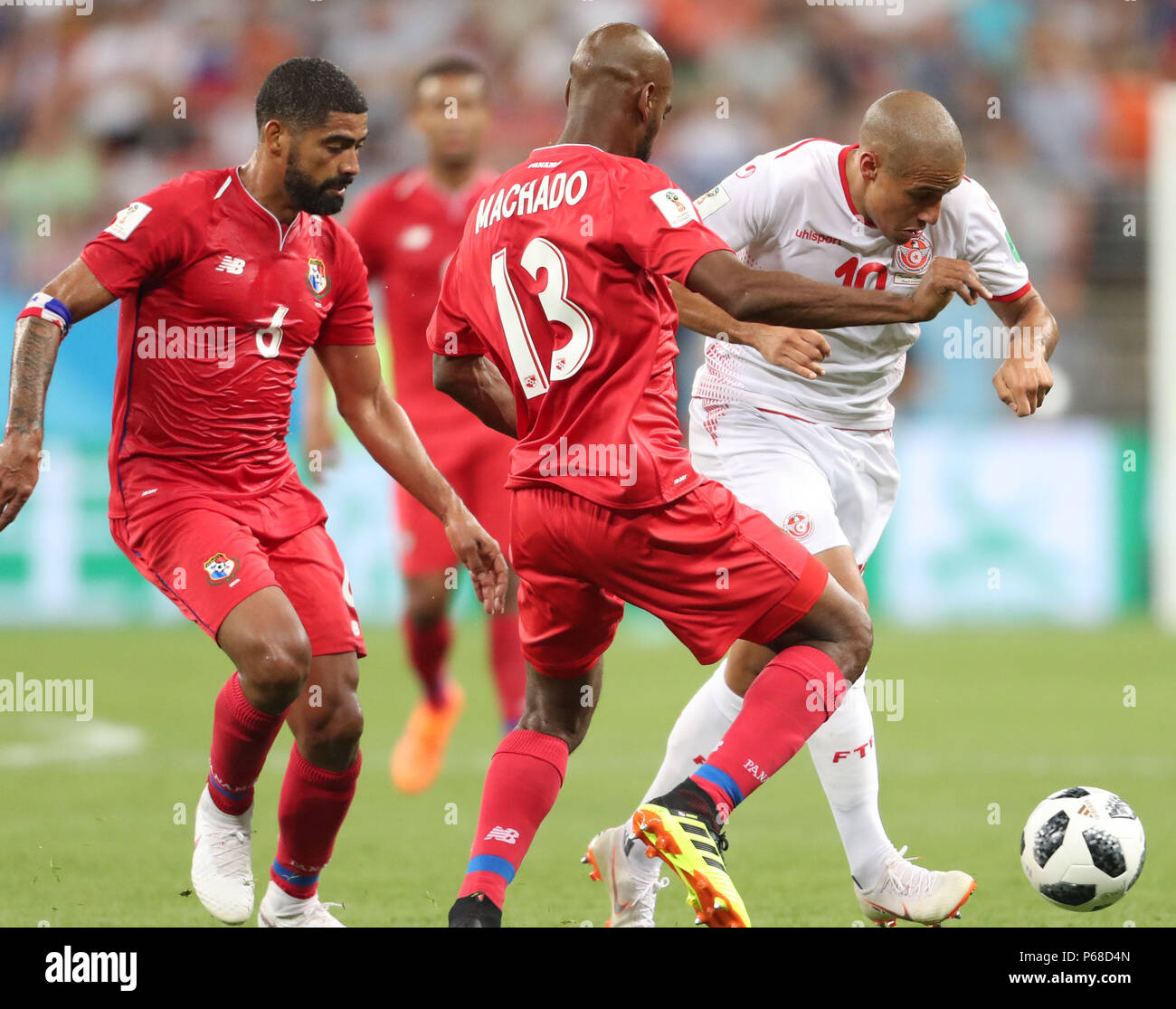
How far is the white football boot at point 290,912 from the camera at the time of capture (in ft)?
15.4

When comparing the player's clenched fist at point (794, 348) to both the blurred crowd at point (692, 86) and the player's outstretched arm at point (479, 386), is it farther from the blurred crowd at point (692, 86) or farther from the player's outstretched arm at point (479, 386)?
the blurred crowd at point (692, 86)

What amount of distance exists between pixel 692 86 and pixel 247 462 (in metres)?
11.9

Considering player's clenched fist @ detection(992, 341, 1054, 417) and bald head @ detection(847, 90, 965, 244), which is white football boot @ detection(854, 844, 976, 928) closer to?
player's clenched fist @ detection(992, 341, 1054, 417)

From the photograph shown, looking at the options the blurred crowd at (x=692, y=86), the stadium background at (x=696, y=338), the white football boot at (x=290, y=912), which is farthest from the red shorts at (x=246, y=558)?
the blurred crowd at (x=692, y=86)

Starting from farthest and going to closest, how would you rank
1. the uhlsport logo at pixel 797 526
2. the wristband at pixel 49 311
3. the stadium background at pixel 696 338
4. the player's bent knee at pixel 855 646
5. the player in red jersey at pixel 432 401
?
the stadium background at pixel 696 338, the player in red jersey at pixel 432 401, the uhlsport logo at pixel 797 526, the wristband at pixel 49 311, the player's bent knee at pixel 855 646

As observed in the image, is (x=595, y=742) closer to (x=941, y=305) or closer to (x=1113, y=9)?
(x=941, y=305)

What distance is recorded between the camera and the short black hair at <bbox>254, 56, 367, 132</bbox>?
183 inches

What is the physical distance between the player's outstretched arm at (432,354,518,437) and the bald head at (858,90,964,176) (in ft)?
3.99

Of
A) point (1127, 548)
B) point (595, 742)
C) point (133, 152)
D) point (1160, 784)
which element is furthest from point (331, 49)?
point (1160, 784)

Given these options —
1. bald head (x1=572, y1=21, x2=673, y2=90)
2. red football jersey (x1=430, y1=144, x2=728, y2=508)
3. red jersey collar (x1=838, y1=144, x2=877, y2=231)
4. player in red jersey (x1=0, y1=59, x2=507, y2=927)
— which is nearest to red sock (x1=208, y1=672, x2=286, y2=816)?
player in red jersey (x1=0, y1=59, x2=507, y2=927)

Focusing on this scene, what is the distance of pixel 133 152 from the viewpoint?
14.8 m

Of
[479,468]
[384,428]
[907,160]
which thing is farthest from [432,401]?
[907,160]

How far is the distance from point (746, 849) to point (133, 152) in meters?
10.9

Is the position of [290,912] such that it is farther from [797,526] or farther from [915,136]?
[915,136]
